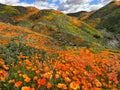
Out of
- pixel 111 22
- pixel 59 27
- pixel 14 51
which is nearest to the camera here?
pixel 14 51

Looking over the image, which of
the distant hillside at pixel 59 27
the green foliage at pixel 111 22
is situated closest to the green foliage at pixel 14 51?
the distant hillside at pixel 59 27

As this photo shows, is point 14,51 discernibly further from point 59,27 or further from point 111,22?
point 111,22

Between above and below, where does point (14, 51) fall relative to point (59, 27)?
above

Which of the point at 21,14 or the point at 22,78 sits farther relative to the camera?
the point at 21,14

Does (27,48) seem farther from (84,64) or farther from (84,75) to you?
(84,75)

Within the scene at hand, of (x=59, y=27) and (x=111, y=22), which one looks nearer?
(x=59, y=27)

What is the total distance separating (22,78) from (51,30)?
34.4m

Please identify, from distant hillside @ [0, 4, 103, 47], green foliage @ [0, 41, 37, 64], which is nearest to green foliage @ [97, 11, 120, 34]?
distant hillside @ [0, 4, 103, 47]

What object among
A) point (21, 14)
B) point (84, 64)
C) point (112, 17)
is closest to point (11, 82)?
point (84, 64)

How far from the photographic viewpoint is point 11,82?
7070mm

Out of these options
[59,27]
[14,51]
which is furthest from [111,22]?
[14,51]

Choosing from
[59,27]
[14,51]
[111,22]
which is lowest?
[111,22]

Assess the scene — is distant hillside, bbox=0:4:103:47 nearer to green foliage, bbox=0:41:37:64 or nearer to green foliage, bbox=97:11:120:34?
green foliage, bbox=0:41:37:64

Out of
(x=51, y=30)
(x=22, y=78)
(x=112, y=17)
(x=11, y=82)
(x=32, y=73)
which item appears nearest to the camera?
(x=11, y=82)
